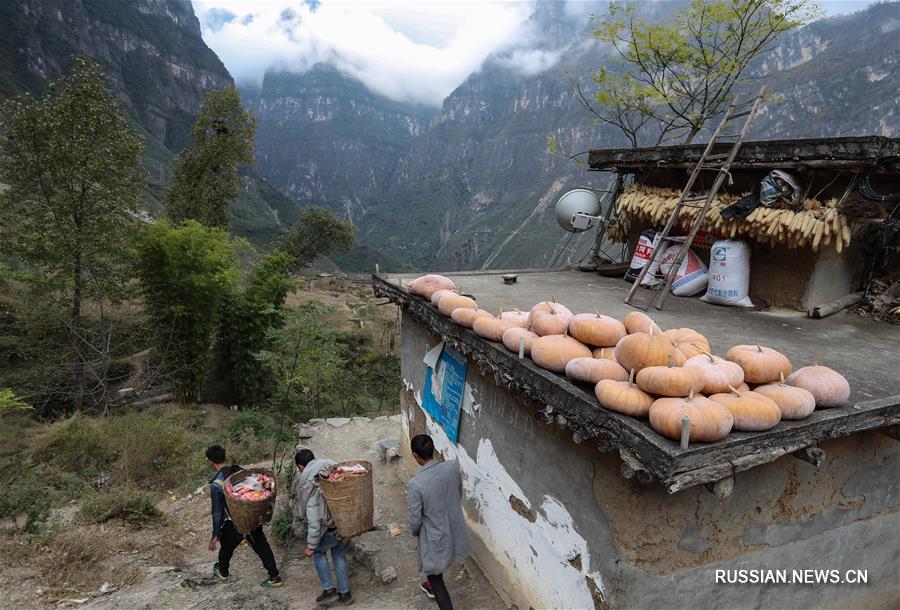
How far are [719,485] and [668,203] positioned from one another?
4738mm

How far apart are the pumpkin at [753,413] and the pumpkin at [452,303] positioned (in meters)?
2.45

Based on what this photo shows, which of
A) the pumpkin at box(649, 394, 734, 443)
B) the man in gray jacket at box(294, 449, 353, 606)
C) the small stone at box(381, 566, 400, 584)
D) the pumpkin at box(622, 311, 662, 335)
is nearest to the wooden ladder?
the pumpkin at box(622, 311, 662, 335)

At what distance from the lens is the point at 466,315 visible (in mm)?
4355

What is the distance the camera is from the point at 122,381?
60.0ft

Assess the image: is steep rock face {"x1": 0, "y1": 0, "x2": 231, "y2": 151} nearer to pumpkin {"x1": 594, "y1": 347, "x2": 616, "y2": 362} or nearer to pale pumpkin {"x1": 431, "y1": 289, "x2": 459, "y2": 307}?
pale pumpkin {"x1": 431, "y1": 289, "x2": 459, "y2": 307}

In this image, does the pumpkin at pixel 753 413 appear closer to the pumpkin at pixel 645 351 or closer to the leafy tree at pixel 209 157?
the pumpkin at pixel 645 351

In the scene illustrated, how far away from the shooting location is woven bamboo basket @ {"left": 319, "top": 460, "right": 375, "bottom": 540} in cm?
457

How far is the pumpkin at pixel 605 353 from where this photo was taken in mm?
3181

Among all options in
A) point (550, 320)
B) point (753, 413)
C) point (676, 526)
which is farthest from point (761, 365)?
point (550, 320)

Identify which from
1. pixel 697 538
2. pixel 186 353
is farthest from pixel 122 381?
pixel 697 538

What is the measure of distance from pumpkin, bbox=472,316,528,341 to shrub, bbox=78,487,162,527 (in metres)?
6.21

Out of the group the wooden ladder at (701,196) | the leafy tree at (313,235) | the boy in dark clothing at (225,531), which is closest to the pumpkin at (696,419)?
the wooden ladder at (701,196)

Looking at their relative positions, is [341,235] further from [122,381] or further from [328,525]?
[328,525]

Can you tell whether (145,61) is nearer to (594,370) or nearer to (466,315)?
(466,315)
